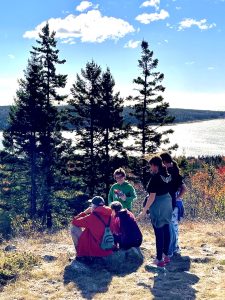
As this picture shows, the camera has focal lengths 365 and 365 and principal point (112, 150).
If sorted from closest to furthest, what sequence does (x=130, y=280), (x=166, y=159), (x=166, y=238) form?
(x=130, y=280)
(x=166, y=238)
(x=166, y=159)

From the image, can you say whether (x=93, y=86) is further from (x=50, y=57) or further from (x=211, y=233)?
(x=211, y=233)

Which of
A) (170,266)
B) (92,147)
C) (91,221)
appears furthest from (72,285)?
(92,147)

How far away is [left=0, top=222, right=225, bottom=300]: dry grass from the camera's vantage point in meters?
6.21

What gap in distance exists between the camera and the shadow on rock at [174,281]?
A: 241 inches

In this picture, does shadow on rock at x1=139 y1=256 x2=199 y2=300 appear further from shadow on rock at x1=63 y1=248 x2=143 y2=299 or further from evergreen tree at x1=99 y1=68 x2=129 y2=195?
evergreen tree at x1=99 y1=68 x2=129 y2=195

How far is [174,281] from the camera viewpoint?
6664mm

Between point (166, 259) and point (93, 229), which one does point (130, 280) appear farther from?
point (93, 229)

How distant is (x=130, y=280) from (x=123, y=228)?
1170 mm

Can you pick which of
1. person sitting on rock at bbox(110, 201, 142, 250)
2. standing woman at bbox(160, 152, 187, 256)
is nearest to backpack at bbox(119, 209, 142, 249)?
person sitting on rock at bbox(110, 201, 142, 250)

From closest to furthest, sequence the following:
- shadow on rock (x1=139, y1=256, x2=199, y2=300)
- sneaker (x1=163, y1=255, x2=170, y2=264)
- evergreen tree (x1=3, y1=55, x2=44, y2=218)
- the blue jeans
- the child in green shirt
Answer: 1. shadow on rock (x1=139, y1=256, x2=199, y2=300)
2. sneaker (x1=163, y1=255, x2=170, y2=264)
3. the blue jeans
4. the child in green shirt
5. evergreen tree (x1=3, y1=55, x2=44, y2=218)

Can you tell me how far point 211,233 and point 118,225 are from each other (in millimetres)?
3681

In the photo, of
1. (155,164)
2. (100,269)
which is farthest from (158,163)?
(100,269)

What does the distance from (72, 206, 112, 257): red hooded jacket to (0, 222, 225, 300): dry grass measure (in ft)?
1.03

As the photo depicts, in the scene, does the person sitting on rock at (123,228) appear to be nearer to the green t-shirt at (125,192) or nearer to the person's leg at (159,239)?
the green t-shirt at (125,192)
